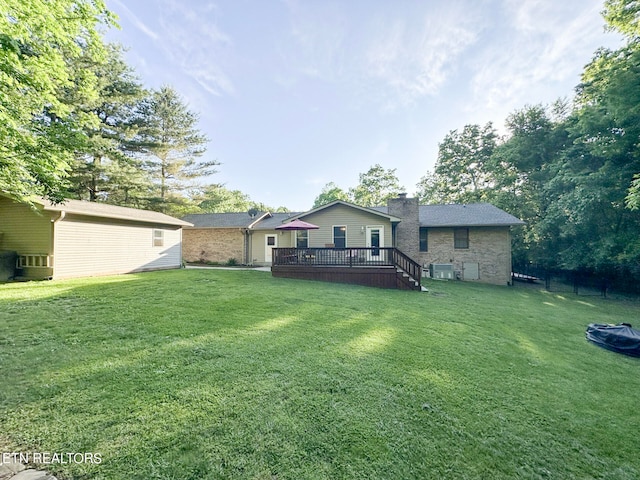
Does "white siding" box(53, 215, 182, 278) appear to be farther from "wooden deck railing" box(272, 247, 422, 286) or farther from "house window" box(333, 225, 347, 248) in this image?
"house window" box(333, 225, 347, 248)

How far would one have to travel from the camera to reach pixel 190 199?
23.5 metres

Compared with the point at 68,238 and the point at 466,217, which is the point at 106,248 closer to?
the point at 68,238

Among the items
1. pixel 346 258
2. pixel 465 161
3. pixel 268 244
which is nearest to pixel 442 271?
pixel 346 258

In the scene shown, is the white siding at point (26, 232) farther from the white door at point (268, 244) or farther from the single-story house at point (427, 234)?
the white door at point (268, 244)

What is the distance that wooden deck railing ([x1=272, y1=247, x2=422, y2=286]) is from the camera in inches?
428

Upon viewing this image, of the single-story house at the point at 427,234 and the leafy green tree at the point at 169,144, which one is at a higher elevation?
the leafy green tree at the point at 169,144

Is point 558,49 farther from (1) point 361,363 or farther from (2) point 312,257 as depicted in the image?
(1) point 361,363

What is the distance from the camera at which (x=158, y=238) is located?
43.5 feet

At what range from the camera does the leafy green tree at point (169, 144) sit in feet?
68.1

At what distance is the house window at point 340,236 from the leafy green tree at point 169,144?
51.2ft

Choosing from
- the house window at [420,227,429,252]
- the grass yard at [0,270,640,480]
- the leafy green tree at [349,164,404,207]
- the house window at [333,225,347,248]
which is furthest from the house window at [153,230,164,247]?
the leafy green tree at [349,164,404,207]

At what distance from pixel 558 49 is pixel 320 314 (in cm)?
1394

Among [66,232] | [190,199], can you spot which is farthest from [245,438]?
[190,199]

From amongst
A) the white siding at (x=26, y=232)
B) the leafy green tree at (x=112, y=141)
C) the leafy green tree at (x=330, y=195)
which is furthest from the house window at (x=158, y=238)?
the leafy green tree at (x=330, y=195)
